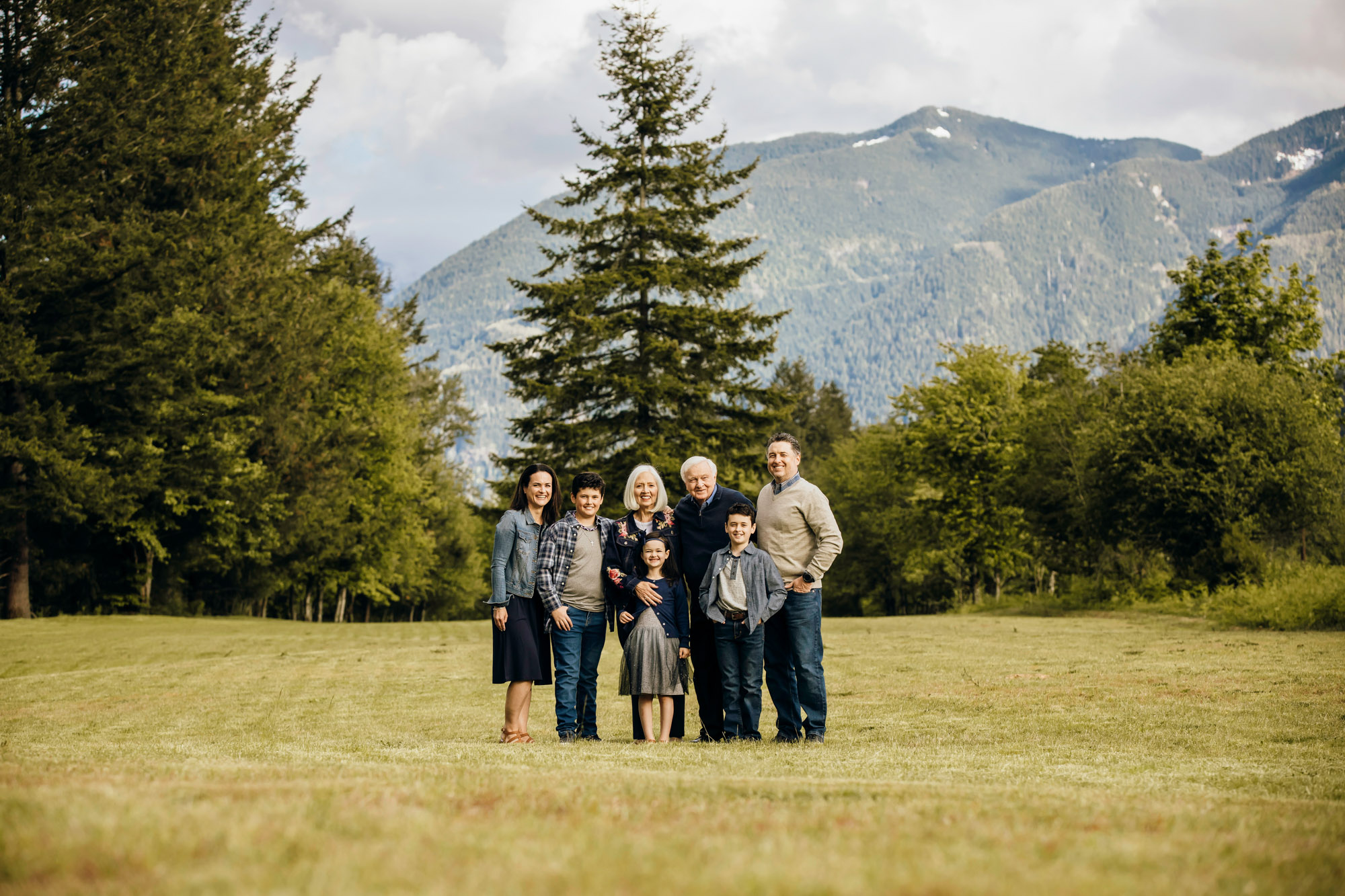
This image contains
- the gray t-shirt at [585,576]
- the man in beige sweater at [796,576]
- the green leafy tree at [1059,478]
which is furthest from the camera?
the green leafy tree at [1059,478]

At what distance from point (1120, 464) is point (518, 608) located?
26426 millimetres

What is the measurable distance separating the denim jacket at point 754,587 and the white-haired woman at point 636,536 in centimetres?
44

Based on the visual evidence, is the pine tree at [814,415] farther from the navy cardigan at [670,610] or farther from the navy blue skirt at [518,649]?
the navy blue skirt at [518,649]

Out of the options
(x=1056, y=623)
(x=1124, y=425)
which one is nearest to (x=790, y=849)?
(x=1056, y=623)

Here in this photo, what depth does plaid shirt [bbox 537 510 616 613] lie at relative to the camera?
880 cm

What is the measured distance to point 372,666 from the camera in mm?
17969

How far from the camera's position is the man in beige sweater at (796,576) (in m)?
8.80

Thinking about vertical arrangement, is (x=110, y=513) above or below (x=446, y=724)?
above

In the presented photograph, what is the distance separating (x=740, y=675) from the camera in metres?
8.86

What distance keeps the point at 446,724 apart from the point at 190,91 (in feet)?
81.4

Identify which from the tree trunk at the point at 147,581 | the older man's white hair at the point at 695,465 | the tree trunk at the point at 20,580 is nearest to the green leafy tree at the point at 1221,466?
the older man's white hair at the point at 695,465

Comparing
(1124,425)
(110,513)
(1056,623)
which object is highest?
(1124,425)

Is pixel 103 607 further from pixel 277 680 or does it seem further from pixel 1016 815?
pixel 1016 815

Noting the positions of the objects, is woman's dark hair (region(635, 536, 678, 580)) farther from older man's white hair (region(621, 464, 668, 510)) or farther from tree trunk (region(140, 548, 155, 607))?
tree trunk (region(140, 548, 155, 607))
